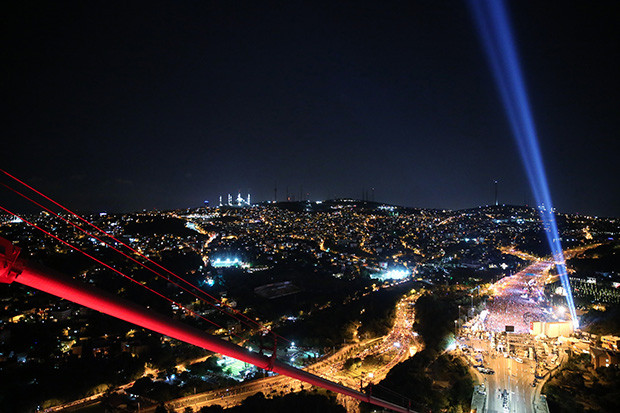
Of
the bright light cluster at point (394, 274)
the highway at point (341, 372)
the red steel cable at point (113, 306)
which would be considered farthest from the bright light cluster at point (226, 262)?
the red steel cable at point (113, 306)

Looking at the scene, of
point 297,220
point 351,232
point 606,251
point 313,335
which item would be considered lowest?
point 313,335

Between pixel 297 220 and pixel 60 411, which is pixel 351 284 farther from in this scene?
pixel 297 220

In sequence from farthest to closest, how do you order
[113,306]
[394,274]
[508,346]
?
[394,274]
[508,346]
[113,306]

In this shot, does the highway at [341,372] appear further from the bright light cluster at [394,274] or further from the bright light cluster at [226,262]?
the bright light cluster at [226,262]

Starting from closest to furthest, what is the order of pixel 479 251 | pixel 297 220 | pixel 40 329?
1. pixel 40 329
2. pixel 479 251
3. pixel 297 220

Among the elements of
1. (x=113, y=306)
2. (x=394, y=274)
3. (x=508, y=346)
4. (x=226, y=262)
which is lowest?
(x=508, y=346)

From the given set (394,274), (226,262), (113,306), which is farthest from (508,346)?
(226,262)

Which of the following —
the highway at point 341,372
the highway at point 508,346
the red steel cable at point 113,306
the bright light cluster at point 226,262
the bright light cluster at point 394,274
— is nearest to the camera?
the red steel cable at point 113,306

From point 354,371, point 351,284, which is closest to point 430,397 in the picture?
point 354,371

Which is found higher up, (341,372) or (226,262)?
(226,262)

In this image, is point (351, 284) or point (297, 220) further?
point (297, 220)

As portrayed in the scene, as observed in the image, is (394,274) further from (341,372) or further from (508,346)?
(341,372)
